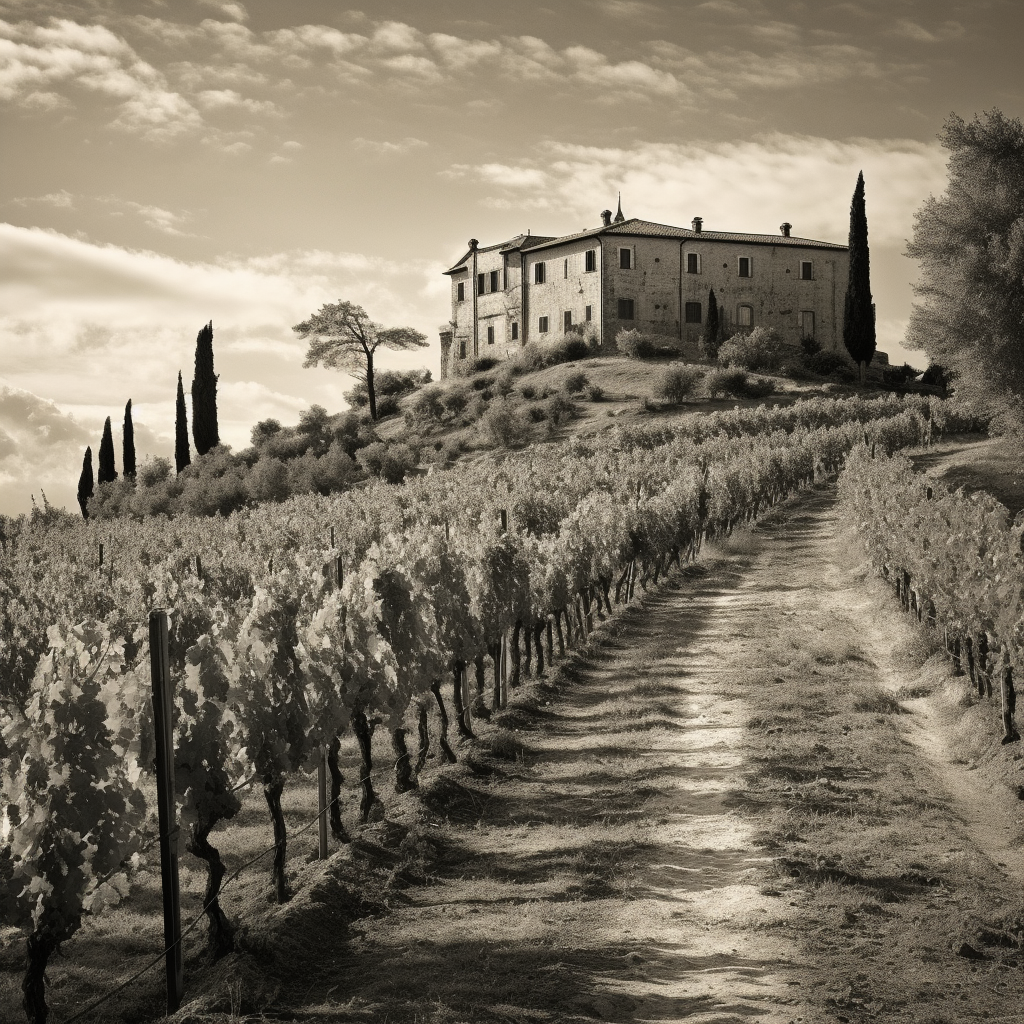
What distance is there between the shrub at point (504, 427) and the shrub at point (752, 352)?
41.8ft

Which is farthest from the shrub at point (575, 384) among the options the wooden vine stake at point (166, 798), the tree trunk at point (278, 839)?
the wooden vine stake at point (166, 798)

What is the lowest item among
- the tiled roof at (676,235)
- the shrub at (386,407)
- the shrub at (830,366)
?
the shrub at (386,407)

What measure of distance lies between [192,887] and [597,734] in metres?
4.42

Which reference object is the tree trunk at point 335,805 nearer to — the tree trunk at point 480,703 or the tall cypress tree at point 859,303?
the tree trunk at point 480,703

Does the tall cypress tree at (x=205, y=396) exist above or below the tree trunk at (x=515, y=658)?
above

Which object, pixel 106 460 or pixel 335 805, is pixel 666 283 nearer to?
pixel 106 460

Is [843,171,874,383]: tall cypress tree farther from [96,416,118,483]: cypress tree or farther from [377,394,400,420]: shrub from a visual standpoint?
[96,416,118,483]: cypress tree

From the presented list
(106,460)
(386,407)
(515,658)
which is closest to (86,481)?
(106,460)

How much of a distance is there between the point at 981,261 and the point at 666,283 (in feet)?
102

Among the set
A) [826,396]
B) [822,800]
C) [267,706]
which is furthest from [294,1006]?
[826,396]

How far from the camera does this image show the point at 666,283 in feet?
196

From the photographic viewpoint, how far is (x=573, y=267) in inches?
2386

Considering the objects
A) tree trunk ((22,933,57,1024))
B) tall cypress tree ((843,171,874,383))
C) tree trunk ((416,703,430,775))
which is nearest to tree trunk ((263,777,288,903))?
tree trunk ((22,933,57,1024))

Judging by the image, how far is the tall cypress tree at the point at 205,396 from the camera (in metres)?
52.0
